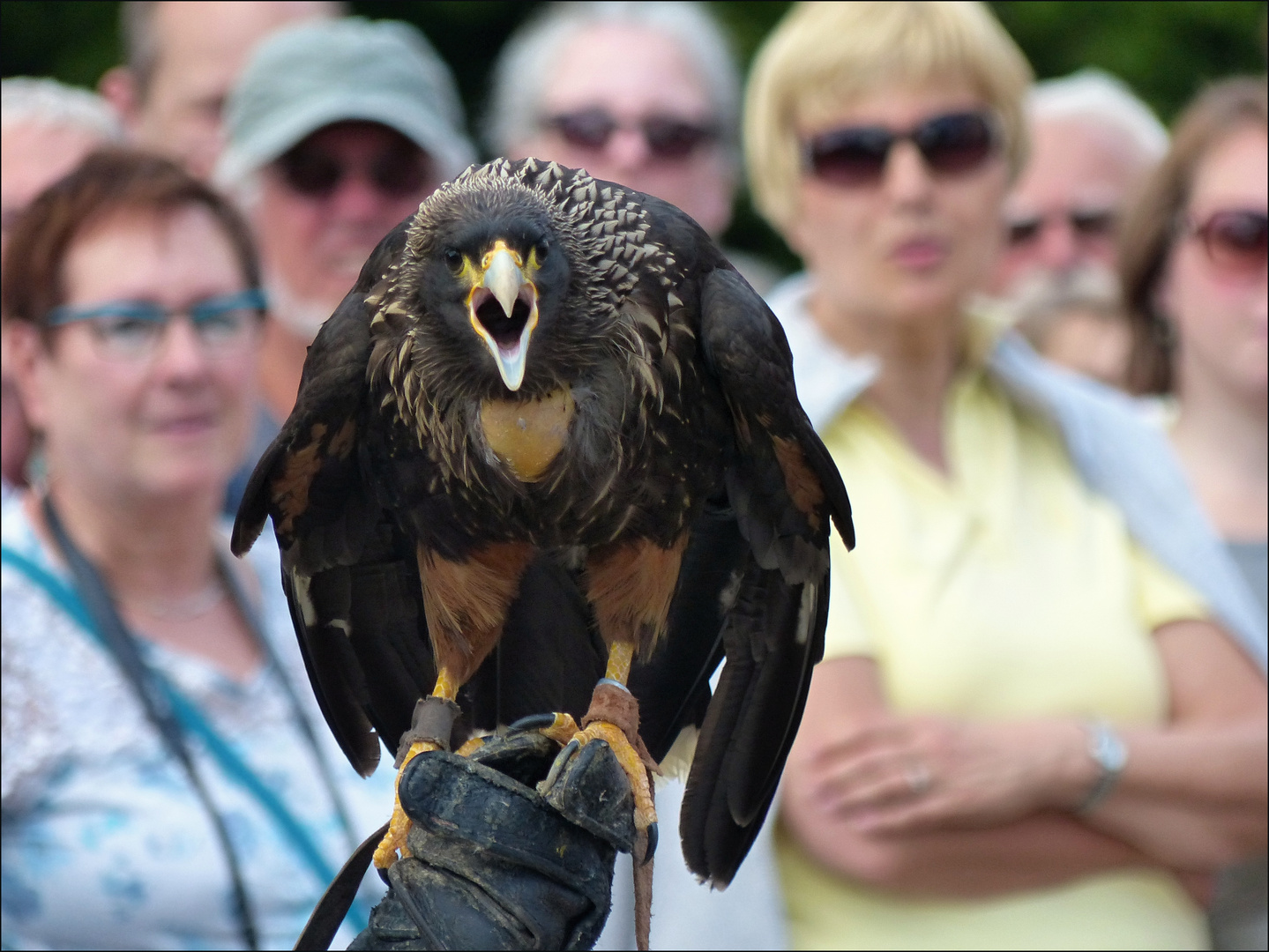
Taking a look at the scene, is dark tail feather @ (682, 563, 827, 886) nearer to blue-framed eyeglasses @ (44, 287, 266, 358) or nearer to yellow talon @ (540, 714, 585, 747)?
yellow talon @ (540, 714, 585, 747)

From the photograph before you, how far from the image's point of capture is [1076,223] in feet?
19.2

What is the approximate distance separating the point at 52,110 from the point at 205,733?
1737mm

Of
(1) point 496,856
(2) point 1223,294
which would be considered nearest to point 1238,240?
(2) point 1223,294

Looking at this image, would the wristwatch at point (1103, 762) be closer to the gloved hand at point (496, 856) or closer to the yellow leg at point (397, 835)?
the gloved hand at point (496, 856)

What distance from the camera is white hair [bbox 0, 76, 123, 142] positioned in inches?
156

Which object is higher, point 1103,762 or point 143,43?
point 143,43

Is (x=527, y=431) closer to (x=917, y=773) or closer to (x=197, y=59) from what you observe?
(x=917, y=773)

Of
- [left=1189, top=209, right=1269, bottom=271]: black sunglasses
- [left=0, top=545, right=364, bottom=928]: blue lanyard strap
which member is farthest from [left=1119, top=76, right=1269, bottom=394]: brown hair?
[left=0, top=545, right=364, bottom=928]: blue lanyard strap

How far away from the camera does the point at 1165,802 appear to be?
3.25 m

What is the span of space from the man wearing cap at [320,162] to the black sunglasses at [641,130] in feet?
1.01

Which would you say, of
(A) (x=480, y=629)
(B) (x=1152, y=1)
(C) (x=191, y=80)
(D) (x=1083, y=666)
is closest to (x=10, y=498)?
(A) (x=480, y=629)

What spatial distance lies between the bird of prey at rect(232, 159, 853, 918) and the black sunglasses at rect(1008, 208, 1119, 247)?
11.5 ft

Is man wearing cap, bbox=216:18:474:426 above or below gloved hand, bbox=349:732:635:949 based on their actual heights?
above

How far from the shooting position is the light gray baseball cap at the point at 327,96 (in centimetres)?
418
